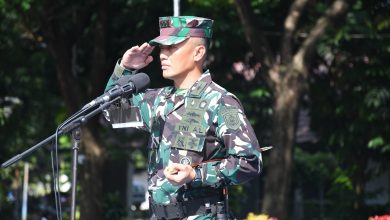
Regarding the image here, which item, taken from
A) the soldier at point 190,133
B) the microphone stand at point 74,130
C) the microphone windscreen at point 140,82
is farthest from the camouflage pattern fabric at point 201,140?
the microphone stand at point 74,130

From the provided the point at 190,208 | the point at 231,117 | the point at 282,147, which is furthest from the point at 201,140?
the point at 282,147

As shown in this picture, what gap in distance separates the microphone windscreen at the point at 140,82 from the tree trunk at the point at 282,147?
25.9 ft

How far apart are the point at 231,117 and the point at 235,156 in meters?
0.21

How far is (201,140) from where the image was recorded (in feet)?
16.3

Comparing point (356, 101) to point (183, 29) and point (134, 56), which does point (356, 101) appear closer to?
point (134, 56)

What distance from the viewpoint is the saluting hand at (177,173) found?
15.0 feet

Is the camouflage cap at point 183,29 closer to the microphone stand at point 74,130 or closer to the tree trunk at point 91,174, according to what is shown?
the microphone stand at point 74,130

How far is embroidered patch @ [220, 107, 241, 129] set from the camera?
4852mm

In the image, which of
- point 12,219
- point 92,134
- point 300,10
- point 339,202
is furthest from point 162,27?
point 12,219

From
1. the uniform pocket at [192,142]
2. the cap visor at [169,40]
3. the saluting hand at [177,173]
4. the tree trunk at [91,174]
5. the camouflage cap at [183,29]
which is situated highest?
the camouflage cap at [183,29]

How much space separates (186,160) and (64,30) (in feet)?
41.5

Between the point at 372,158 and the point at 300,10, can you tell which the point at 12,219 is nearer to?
the point at 372,158

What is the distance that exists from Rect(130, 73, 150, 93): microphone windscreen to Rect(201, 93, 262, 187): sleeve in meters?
0.44

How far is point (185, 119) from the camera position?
503 centimetres
